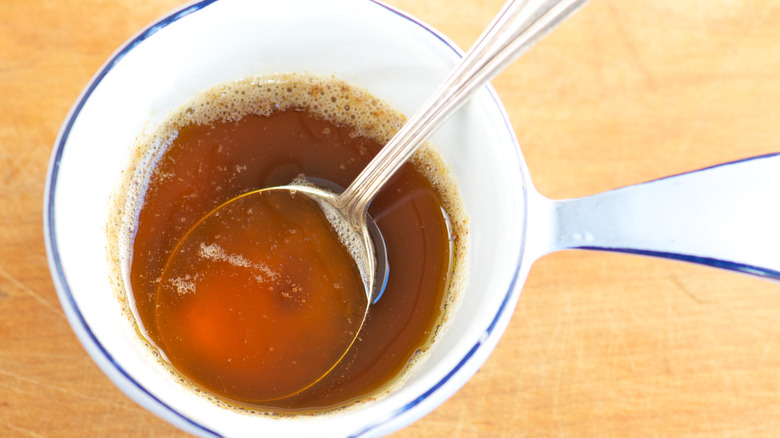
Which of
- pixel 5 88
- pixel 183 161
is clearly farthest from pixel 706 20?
pixel 5 88

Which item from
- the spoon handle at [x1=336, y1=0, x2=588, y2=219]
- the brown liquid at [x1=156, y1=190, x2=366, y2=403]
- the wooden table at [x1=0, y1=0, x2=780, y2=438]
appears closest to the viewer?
the spoon handle at [x1=336, y1=0, x2=588, y2=219]

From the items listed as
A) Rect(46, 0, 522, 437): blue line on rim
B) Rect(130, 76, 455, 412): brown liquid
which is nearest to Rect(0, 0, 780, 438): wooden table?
Rect(130, 76, 455, 412): brown liquid

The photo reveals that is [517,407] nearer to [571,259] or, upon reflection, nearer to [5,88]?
[571,259]

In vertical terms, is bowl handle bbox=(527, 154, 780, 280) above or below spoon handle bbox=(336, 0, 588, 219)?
below

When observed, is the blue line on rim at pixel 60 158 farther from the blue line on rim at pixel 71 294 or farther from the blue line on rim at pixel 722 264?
the blue line on rim at pixel 722 264

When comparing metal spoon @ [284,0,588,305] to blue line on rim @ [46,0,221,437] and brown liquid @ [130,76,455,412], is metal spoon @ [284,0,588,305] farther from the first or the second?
blue line on rim @ [46,0,221,437]

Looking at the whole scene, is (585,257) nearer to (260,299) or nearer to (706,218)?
(706,218)
